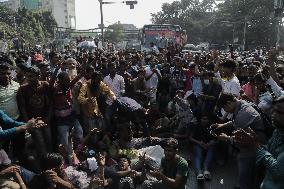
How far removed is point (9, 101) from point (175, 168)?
2.51 m

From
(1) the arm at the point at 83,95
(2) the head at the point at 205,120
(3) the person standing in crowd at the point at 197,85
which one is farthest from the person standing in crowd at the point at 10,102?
(3) the person standing in crowd at the point at 197,85

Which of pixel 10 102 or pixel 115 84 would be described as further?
pixel 115 84

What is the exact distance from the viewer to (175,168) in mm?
4828

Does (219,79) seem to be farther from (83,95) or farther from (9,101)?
(9,101)

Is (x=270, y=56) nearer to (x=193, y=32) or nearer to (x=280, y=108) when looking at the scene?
→ (x=280, y=108)

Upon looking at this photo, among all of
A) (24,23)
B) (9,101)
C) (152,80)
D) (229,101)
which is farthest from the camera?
(24,23)

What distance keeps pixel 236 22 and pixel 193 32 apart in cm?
1807

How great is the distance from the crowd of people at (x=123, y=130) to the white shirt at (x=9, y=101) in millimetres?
14

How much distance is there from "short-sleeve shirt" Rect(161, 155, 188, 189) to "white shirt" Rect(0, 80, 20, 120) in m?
2.26

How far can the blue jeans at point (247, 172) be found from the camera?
4.40 meters

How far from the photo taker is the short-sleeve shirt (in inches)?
187

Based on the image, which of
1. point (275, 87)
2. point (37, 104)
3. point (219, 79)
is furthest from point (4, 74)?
point (219, 79)

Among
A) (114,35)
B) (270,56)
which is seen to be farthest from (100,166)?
(114,35)

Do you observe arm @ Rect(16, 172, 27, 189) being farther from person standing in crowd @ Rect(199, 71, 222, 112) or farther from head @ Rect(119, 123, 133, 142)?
person standing in crowd @ Rect(199, 71, 222, 112)
